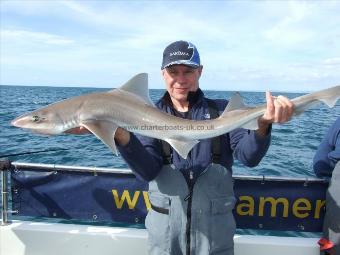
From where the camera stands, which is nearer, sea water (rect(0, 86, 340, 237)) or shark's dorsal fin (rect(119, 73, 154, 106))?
shark's dorsal fin (rect(119, 73, 154, 106))

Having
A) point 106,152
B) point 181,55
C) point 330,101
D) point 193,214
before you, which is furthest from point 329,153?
point 106,152

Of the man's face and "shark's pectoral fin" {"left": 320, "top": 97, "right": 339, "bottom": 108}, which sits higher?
the man's face

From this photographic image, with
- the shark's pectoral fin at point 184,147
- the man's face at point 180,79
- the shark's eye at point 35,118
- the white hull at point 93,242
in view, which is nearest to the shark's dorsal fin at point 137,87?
the man's face at point 180,79

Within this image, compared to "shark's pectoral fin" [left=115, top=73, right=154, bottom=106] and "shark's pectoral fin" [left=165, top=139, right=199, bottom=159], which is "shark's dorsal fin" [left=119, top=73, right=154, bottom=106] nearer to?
"shark's pectoral fin" [left=115, top=73, right=154, bottom=106]

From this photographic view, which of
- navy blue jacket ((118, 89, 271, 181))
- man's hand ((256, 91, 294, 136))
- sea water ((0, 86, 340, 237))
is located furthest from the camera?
sea water ((0, 86, 340, 237))

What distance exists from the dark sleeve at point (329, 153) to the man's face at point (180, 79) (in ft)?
5.70

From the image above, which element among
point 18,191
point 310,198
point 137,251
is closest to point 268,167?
point 310,198

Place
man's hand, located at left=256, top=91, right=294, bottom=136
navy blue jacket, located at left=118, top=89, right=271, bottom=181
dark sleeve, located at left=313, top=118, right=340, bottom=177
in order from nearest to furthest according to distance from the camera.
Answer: man's hand, located at left=256, top=91, right=294, bottom=136 < navy blue jacket, located at left=118, top=89, right=271, bottom=181 < dark sleeve, located at left=313, top=118, right=340, bottom=177

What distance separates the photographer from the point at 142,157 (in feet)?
10.5

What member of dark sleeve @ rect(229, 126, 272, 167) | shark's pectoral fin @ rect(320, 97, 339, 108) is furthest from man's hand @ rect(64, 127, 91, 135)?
shark's pectoral fin @ rect(320, 97, 339, 108)

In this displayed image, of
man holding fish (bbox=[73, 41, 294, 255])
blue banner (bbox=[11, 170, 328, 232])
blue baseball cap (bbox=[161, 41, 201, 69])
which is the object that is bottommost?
blue banner (bbox=[11, 170, 328, 232])

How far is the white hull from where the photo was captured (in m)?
4.48

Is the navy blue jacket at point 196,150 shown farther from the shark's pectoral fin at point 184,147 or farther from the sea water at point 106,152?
the sea water at point 106,152

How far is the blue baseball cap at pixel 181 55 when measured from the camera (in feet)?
11.0
